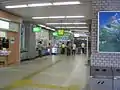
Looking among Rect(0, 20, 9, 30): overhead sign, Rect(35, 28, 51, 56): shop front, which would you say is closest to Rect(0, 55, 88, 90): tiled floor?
Rect(0, 20, 9, 30): overhead sign

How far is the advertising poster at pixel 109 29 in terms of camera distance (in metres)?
6.47

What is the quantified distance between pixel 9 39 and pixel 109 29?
1099cm

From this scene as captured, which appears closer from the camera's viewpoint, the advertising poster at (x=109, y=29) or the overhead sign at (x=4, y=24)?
the advertising poster at (x=109, y=29)

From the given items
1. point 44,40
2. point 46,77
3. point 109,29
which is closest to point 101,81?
point 109,29

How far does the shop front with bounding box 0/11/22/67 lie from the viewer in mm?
14845

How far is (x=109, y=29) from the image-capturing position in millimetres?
6496

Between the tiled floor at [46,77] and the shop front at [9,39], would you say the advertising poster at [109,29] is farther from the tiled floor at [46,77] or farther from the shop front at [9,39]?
→ the shop front at [9,39]

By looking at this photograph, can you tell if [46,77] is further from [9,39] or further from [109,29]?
[9,39]

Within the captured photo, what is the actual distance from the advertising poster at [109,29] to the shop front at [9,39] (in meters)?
9.16

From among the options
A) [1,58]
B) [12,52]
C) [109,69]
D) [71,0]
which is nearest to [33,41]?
[12,52]

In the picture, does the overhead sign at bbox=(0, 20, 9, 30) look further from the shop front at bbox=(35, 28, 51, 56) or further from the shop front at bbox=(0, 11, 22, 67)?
the shop front at bbox=(35, 28, 51, 56)

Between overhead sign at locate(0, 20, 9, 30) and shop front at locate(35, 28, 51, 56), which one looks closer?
overhead sign at locate(0, 20, 9, 30)

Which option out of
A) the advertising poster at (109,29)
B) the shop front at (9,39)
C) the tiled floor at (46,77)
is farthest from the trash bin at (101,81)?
the shop front at (9,39)

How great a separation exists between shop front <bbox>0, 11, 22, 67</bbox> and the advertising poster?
9163mm
